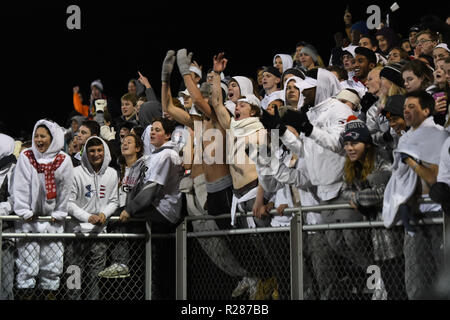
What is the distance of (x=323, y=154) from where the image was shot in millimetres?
7203

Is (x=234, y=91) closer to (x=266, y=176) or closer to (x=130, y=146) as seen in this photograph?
(x=130, y=146)

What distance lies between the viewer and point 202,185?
852cm

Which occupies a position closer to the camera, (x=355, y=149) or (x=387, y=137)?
(x=355, y=149)

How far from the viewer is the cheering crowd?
6.27 meters

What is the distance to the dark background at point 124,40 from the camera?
14320 mm

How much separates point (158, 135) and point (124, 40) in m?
6.82

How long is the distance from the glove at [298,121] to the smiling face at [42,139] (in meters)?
2.56

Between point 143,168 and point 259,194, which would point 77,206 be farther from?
point 259,194

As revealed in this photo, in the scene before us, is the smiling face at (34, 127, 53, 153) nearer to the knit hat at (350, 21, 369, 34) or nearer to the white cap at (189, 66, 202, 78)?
the white cap at (189, 66, 202, 78)

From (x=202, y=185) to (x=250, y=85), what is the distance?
1.70 metres

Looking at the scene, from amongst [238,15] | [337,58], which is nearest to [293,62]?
[337,58]

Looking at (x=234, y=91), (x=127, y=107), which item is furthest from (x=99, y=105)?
(x=234, y=91)

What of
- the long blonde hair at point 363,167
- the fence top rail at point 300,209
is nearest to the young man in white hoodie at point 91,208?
the fence top rail at point 300,209

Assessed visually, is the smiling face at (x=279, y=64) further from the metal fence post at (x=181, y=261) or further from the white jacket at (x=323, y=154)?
the white jacket at (x=323, y=154)
